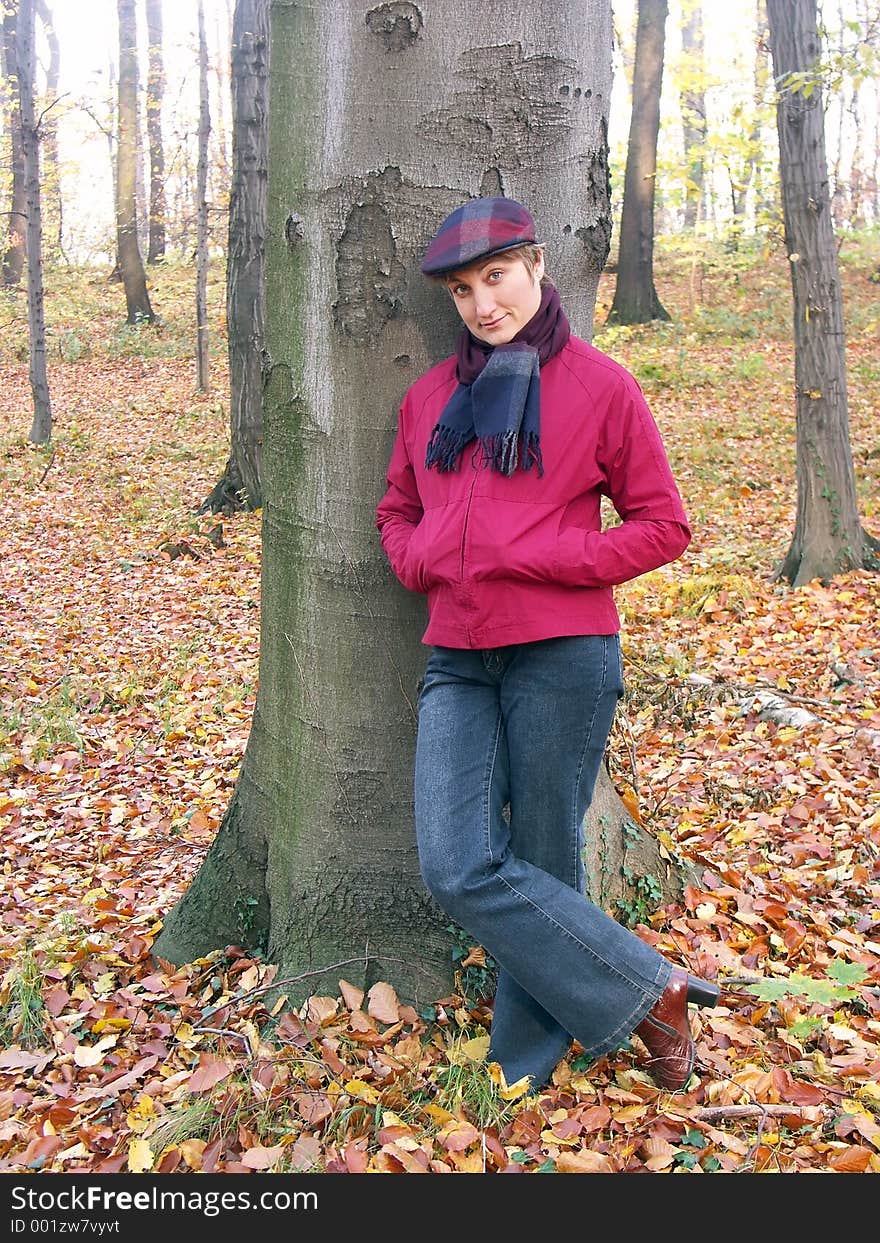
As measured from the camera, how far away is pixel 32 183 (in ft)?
43.5

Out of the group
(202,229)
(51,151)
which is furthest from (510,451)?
(51,151)

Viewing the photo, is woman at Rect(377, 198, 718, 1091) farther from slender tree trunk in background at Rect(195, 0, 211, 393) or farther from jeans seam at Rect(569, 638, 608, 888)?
slender tree trunk in background at Rect(195, 0, 211, 393)

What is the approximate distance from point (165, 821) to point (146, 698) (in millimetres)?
1856

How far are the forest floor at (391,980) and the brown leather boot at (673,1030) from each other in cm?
6

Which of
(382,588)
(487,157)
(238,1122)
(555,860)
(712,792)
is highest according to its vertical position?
(487,157)

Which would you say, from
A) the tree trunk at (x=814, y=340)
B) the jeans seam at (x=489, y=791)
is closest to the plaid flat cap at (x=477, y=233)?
the jeans seam at (x=489, y=791)

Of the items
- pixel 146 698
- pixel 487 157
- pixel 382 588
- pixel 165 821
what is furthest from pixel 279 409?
pixel 146 698

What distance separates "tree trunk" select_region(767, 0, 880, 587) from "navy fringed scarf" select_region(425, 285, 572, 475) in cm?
585

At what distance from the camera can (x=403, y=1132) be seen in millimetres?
2643

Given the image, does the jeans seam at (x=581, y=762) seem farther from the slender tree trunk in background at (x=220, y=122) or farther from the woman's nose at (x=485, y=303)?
the slender tree trunk in background at (x=220, y=122)

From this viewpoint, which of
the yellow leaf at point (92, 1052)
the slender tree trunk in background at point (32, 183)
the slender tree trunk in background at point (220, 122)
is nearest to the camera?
A: the yellow leaf at point (92, 1052)

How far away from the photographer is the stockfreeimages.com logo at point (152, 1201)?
247 centimetres

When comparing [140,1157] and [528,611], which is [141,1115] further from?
[528,611]

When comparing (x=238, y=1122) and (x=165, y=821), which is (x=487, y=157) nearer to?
(x=238, y=1122)
